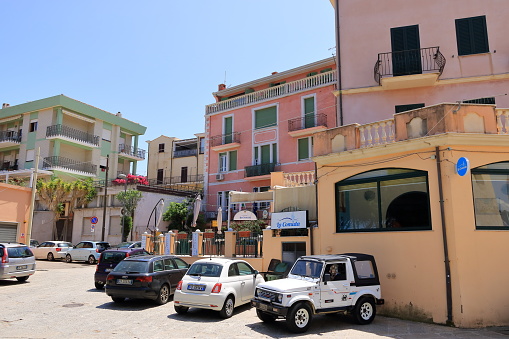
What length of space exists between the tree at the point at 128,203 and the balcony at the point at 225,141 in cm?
776

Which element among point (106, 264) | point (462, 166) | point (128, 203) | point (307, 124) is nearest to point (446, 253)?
point (462, 166)

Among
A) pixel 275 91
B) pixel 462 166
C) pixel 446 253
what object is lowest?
pixel 446 253

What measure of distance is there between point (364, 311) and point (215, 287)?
3842 millimetres

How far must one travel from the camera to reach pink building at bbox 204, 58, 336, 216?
29.7m

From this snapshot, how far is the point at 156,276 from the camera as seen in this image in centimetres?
1220

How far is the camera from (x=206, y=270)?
35.9 feet

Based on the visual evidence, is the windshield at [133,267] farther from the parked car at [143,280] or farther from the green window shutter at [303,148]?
the green window shutter at [303,148]

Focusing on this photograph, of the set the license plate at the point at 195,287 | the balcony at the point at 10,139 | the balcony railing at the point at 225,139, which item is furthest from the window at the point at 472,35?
the balcony at the point at 10,139

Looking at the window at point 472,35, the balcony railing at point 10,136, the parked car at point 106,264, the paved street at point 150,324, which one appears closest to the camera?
the paved street at point 150,324

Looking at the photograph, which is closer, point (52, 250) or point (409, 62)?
point (409, 62)

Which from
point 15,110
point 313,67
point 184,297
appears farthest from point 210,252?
point 15,110

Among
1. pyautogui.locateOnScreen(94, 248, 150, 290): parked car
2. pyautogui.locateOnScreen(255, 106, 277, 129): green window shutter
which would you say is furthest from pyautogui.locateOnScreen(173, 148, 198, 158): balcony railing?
pyautogui.locateOnScreen(94, 248, 150, 290): parked car

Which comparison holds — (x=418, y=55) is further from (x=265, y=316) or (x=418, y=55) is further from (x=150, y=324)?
(x=150, y=324)

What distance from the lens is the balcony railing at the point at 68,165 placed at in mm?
41031
